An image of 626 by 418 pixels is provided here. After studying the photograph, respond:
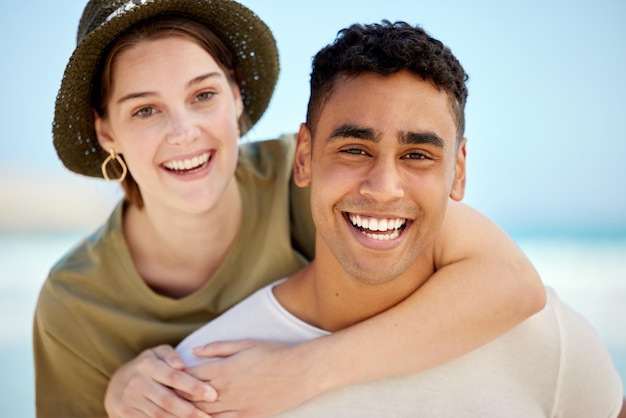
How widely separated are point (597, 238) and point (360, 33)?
1025 cm

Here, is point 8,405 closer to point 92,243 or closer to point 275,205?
point 92,243

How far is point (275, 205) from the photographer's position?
3150mm

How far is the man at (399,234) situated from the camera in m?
2.03

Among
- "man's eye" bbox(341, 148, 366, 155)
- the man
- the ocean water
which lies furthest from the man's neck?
the ocean water

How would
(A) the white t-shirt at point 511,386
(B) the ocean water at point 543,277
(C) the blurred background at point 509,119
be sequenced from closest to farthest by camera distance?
(A) the white t-shirt at point 511,386, (B) the ocean water at point 543,277, (C) the blurred background at point 509,119

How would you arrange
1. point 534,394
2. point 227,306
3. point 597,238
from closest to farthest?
1. point 534,394
2. point 227,306
3. point 597,238

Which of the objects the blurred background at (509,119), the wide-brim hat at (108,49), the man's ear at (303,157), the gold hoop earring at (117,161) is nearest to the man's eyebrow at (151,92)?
the wide-brim hat at (108,49)

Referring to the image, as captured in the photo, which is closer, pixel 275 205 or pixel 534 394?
pixel 534 394

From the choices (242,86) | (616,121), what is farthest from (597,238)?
(242,86)

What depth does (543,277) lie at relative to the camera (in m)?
9.91

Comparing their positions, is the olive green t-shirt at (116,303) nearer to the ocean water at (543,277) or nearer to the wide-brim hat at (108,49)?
the wide-brim hat at (108,49)

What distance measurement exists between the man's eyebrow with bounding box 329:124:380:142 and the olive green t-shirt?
104 cm

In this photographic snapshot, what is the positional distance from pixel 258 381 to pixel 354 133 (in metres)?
0.81

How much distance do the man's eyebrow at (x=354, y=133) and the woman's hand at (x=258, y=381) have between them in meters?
0.69
